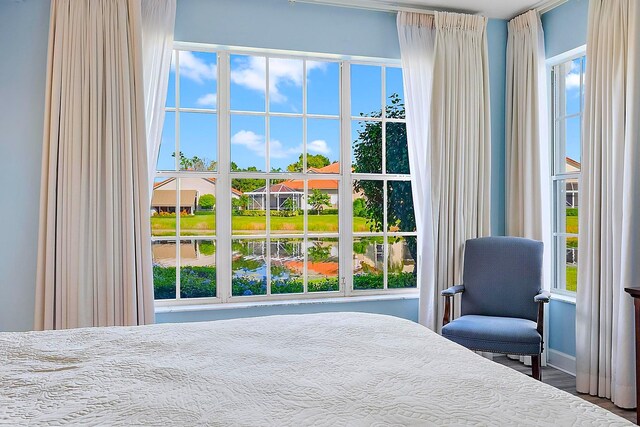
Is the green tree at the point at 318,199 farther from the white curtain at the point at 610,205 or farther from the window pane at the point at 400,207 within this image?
the white curtain at the point at 610,205

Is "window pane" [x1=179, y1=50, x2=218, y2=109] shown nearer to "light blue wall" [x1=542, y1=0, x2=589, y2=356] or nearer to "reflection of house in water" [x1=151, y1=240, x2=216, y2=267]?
"reflection of house in water" [x1=151, y1=240, x2=216, y2=267]

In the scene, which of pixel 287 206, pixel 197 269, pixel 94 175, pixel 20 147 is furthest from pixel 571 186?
pixel 20 147

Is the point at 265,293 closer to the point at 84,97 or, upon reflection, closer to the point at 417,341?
the point at 84,97

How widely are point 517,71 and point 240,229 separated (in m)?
2.63

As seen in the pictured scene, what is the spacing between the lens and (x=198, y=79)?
13.0ft

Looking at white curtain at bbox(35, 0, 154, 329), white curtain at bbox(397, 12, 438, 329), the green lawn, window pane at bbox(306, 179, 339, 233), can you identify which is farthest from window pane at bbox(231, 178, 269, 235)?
white curtain at bbox(397, 12, 438, 329)

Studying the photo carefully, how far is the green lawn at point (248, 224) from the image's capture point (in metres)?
3.87

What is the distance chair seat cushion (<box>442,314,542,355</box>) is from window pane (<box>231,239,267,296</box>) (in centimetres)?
145

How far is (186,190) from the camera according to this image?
3922mm

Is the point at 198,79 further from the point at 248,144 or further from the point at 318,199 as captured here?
the point at 318,199

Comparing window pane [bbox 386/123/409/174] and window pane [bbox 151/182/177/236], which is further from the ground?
window pane [bbox 386/123/409/174]

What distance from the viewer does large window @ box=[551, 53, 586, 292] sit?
163 inches

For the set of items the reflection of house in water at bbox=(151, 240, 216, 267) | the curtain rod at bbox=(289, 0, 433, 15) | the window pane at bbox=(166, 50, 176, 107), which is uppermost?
the curtain rod at bbox=(289, 0, 433, 15)

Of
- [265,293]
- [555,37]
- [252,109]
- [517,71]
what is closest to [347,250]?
[265,293]
